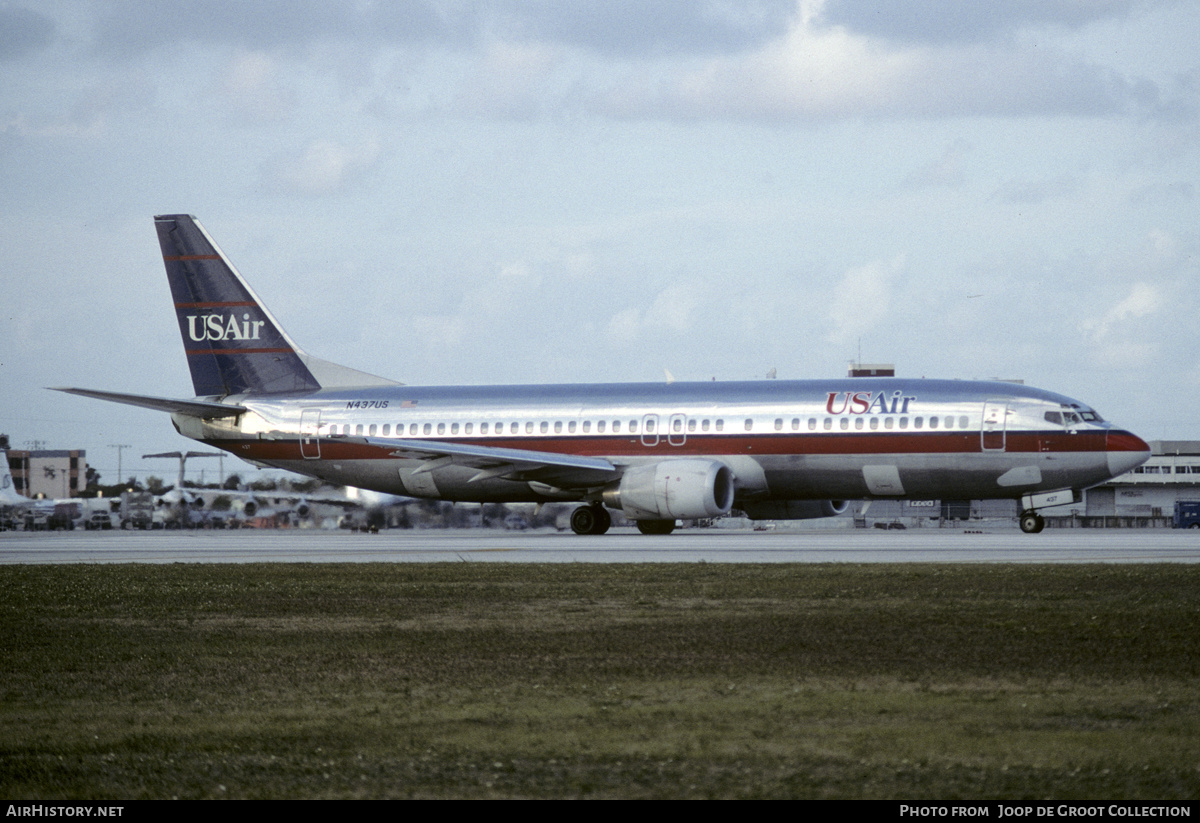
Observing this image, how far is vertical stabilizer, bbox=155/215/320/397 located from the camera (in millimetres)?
44844

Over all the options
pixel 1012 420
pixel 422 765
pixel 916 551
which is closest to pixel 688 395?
pixel 1012 420

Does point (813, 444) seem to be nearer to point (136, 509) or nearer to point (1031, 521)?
point (1031, 521)

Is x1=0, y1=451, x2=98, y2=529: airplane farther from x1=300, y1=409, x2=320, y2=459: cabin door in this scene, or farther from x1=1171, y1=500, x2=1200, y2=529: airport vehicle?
x1=1171, y1=500, x2=1200, y2=529: airport vehicle

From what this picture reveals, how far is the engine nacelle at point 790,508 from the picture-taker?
40.5 m

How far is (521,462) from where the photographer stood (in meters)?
38.2

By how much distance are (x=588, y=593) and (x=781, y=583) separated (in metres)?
2.85

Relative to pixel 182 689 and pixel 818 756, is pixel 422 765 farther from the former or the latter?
pixel 182 689

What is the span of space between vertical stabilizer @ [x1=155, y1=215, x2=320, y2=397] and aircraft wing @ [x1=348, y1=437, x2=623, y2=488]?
270 inches

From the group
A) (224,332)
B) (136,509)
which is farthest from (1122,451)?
(136,509)

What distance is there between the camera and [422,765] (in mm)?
7777

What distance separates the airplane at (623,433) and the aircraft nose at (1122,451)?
0.04 m

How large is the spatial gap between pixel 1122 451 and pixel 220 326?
89.7ft

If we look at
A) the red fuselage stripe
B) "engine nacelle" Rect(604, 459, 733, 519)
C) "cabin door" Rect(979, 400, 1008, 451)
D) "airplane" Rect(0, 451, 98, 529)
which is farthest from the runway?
"airplane" Rect(0, 451, 98, 529)
